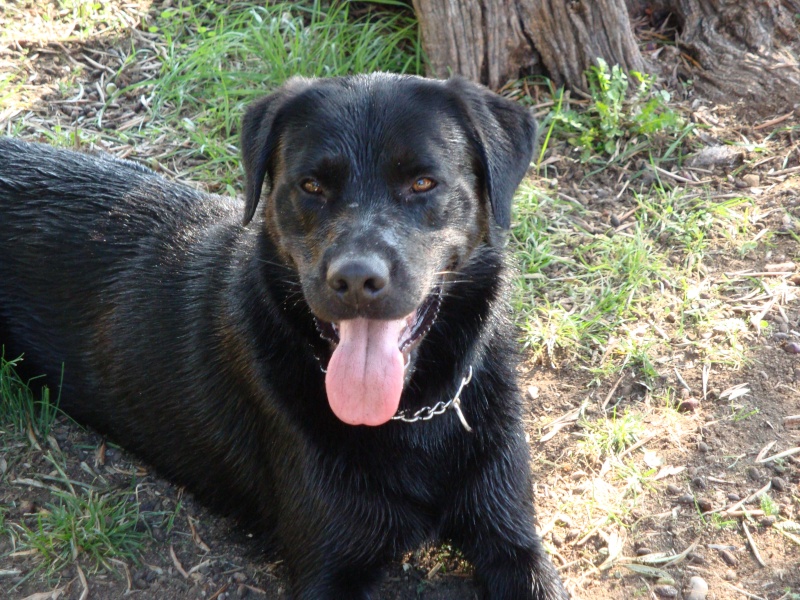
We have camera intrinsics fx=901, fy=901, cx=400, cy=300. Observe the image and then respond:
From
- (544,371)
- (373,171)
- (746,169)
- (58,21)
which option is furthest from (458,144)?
(58,21)

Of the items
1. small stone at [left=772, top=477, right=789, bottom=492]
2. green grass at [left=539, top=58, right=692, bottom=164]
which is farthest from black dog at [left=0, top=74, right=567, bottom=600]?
green grass at [left=539, top=58, right=692, bottom=164]

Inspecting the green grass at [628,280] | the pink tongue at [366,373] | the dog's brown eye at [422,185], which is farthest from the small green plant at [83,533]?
the green grass at [628,280]

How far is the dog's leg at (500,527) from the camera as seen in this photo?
120 inches

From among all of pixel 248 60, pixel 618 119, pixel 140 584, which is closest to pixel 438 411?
pixel 140 584

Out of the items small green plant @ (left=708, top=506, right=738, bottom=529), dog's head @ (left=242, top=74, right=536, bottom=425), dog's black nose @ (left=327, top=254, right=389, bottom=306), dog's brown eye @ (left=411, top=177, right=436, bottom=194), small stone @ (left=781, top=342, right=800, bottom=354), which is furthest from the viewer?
small stone @ (left=781, top=342, right=800, bottom=354)

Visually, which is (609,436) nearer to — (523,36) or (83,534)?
(83,534)

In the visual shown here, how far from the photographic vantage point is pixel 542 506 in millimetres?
3475

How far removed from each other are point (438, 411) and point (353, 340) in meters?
0.45

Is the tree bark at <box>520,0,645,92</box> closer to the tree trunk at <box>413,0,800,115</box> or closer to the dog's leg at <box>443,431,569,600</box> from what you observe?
the tree trunk at <box>413,0,800,115</box>

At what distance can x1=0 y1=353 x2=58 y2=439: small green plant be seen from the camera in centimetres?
379

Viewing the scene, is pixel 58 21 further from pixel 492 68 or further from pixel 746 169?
pixel 746 169

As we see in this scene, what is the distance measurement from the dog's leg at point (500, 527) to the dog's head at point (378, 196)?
1.89 feet

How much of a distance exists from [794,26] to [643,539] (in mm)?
3303

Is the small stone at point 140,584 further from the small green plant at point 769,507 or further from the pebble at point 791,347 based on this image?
the pebble at point 791,347
